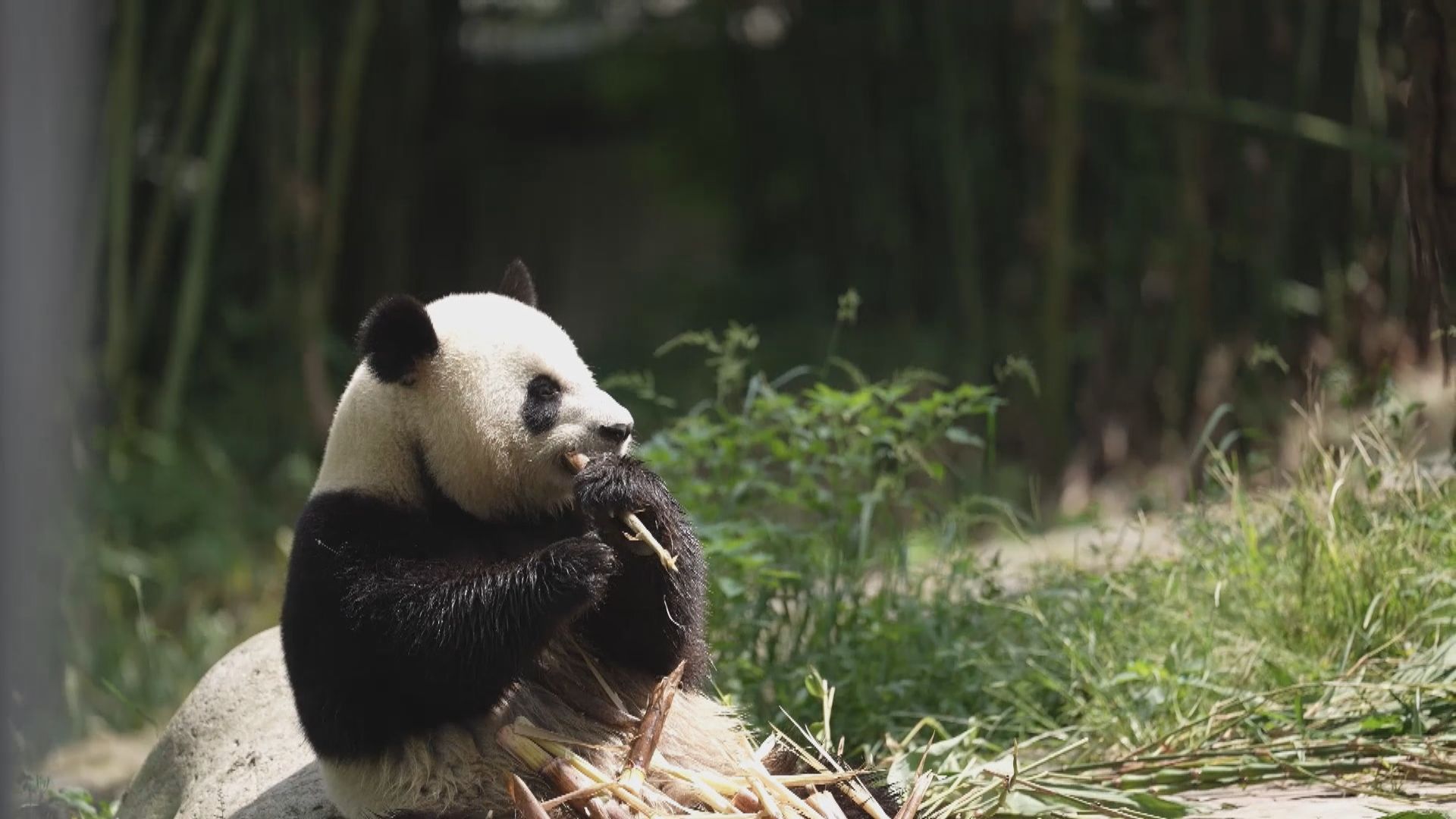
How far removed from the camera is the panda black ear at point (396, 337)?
2.80 metres

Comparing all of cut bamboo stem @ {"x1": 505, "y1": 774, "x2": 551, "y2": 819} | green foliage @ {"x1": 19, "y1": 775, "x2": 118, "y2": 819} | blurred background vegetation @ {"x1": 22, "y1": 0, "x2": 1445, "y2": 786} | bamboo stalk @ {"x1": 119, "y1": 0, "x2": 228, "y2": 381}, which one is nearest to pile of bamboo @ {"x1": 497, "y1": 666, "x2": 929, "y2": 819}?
cut bamboo stem @ {"x1": 505, "y1": 774, "x2": 551, "y2": 819}

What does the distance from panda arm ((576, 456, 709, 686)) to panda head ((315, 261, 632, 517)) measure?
105 mm

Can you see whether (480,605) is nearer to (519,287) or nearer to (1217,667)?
(519,287)

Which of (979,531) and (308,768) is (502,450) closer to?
(308,768)

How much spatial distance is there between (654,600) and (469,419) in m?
0.48

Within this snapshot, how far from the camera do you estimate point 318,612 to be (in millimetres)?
2703

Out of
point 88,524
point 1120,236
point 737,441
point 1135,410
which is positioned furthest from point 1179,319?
point 88,524

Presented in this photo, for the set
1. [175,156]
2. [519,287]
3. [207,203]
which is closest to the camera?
[519,287]

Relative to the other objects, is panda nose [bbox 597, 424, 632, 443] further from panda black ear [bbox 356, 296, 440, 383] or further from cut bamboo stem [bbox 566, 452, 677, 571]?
panda black ear [bbox 356, 296, 440, 383]

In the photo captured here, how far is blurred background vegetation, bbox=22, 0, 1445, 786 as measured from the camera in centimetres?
441

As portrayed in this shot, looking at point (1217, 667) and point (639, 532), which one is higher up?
point (639, 532)

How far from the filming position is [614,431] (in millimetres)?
2857

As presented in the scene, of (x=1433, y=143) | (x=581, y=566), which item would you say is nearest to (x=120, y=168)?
(x=581, y=566)

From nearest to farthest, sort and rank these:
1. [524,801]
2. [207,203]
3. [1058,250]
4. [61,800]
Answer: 1. [524,801]
2. [61,800]
3. [1058,250]
4. [207,203]
